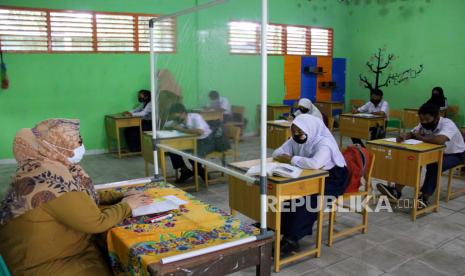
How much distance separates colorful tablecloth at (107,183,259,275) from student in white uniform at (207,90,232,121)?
555 mm

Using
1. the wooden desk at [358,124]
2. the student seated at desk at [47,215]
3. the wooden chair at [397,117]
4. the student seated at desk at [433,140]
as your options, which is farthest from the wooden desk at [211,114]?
the wooden chair at [397,117]

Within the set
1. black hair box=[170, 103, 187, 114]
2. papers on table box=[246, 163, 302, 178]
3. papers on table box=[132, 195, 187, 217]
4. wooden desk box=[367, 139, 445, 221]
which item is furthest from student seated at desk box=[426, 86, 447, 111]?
papers on table box=[132, 195, 187, 217]

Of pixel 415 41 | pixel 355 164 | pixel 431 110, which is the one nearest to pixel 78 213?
pixel 355 164

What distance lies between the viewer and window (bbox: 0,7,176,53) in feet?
19.6

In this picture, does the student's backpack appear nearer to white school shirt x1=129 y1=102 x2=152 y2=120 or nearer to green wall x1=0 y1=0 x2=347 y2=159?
white school shirt x1=129 y1=102 x2=152 y2=120

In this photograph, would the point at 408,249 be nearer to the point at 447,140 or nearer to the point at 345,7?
Result: the point at 447,140

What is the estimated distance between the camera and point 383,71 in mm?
9164

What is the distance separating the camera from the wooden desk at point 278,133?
534cm

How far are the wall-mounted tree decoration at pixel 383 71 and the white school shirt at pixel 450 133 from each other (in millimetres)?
4778

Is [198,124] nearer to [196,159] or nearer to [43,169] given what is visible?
[196,159]

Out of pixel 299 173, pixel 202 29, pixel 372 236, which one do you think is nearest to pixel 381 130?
pixel 372 236

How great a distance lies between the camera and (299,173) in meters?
2.65

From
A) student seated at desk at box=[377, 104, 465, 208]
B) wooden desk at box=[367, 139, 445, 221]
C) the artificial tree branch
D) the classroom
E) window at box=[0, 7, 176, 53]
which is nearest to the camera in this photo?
the classroom

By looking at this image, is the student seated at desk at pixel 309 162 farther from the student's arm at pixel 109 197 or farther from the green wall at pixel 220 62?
the student's arm at pixel 109 197
